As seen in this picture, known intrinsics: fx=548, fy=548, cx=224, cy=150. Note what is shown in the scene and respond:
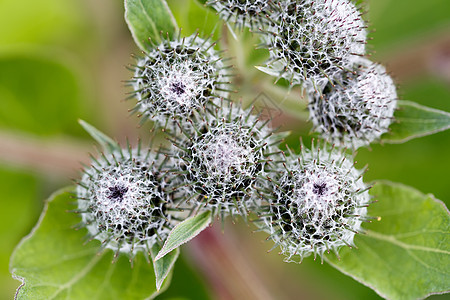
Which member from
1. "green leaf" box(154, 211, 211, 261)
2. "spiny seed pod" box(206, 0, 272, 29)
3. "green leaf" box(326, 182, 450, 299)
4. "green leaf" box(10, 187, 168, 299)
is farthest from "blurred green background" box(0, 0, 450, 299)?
"green leaf" box(154, 211, 211, 261)

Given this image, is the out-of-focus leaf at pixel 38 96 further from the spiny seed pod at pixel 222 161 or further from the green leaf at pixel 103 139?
the spiny seed pod at pixel 222 161

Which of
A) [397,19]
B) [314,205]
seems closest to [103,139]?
[314,205]

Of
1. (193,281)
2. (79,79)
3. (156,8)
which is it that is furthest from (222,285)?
(79,79)

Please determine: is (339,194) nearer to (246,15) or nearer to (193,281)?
(246,15)

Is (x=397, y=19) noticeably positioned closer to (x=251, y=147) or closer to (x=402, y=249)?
(x=402, y=249)

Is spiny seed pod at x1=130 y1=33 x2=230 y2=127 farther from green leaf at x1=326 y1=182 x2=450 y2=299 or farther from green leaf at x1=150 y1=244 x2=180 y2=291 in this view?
green leaf at x1=326 y1=182 x2=450 y2=299

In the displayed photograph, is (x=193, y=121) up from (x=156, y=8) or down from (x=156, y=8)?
down
